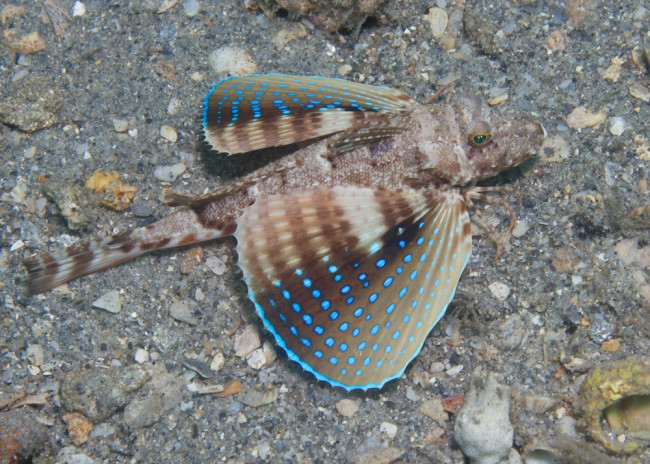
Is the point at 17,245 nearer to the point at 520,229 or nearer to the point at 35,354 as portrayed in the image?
the point at 35,354

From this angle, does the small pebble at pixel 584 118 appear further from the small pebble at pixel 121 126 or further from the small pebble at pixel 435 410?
the small pebble at pixel 121 126

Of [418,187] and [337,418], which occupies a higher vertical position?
[418,187]

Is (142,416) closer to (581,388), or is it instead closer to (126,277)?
(126,277)

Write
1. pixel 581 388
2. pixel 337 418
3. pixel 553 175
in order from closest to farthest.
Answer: pixel 581 388 < pixel 337 418 < pixel 553 175

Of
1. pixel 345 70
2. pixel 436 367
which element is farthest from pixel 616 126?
pixel 436 367

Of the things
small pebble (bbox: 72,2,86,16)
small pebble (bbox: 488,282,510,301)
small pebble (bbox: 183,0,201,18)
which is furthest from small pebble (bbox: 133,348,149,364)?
small pebble (bbox: 72,2,86,16)

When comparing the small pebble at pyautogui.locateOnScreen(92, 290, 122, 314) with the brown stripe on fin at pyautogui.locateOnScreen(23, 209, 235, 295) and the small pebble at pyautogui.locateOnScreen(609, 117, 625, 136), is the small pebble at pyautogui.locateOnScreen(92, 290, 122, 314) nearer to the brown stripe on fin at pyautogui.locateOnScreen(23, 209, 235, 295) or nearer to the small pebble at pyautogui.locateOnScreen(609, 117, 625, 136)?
the brown stripe on fin at pyautogui.locateOnScreen(23, 209, 235, 295)

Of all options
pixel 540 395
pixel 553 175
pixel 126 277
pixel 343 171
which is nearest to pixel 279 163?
pixel 343 171
